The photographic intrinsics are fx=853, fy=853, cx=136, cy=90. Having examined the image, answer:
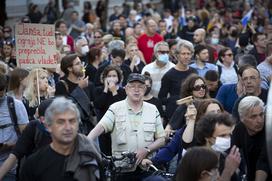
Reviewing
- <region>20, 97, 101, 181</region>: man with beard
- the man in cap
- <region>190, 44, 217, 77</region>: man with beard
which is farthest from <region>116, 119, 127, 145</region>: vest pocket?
<region>190, 44, 217, 77</region>: man with beard

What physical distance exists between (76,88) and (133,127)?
5.36 feet

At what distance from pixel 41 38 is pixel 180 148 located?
4126mm

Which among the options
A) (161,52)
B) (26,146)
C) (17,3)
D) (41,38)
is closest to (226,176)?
(26,146)

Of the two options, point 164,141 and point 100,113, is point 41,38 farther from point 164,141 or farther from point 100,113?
point 164,141

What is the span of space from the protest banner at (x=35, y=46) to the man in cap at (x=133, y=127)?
272 cm

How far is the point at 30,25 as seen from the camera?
11438mm

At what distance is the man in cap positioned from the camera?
8461mm

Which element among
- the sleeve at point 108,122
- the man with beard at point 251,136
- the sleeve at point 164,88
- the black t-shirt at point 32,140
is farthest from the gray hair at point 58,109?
the sleeve at point 164,88

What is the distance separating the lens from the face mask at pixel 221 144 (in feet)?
22.5

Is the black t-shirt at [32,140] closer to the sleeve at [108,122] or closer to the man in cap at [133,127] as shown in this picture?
the man in cap at [133,127]

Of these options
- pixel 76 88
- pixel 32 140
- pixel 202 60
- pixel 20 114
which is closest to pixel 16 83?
pixel 76 88

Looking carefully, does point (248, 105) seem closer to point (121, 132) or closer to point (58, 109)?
point (121, 132)

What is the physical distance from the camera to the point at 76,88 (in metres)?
9.96

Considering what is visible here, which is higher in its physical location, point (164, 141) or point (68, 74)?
point (68, 74)
